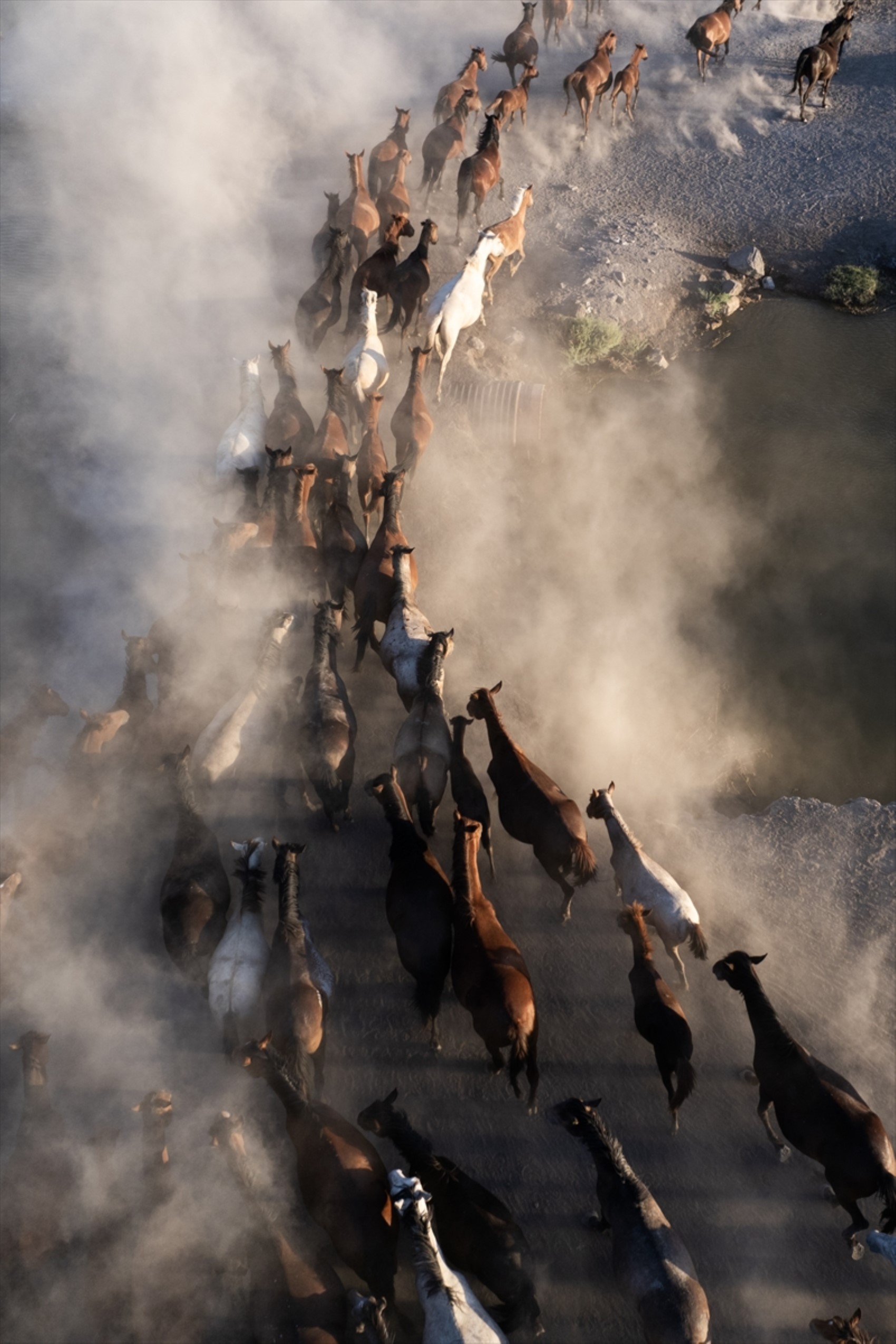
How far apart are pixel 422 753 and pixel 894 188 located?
548 inches

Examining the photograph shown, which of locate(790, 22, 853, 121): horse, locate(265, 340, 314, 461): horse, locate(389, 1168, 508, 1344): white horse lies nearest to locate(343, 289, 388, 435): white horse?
locate(265, 340, 314, 461): horse

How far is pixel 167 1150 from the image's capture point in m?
5.11

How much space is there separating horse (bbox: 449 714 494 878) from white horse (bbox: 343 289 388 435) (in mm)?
4716

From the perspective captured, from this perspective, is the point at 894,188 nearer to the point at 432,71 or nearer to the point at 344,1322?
the point at 432,71

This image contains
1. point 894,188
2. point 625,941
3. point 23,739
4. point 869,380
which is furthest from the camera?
point 894,188

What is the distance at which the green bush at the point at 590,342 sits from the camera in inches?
459

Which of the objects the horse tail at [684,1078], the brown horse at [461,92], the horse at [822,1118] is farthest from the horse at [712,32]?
the horse tail at [684,1078]

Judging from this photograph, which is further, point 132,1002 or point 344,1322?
point 132,1002

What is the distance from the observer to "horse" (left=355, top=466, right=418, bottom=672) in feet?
26.0

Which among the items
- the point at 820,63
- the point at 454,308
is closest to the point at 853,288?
the point at 820,63

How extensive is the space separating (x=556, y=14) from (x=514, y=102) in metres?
4.08

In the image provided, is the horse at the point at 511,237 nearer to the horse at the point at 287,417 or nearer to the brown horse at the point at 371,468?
the horse at the point at 287,417

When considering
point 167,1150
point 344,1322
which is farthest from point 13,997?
point 344,1322

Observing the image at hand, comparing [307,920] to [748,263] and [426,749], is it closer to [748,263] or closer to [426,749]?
[426,749]
